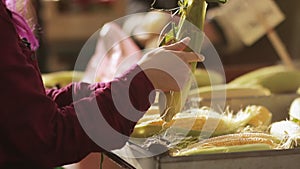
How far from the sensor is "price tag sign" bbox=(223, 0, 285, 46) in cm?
209

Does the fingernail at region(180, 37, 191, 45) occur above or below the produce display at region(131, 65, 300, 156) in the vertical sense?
above

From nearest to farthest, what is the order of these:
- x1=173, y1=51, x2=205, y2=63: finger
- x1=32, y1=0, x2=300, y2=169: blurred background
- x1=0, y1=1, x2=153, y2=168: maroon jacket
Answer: x1=0, y1=1, x2=153, y2=168: maroon jacket < x1=173, y1=51, x2=205, y2=63: finger < x1=32, y1=0, x2=300, y2=169: blurred background

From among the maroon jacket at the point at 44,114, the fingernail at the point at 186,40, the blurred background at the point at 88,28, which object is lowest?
the blurred background at the point at 88,28

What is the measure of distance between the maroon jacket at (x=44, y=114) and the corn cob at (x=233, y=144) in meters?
0.15

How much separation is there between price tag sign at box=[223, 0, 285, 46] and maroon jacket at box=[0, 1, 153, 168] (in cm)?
116

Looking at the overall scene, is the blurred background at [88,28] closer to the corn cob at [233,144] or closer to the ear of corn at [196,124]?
the ear of corn at [196,124]

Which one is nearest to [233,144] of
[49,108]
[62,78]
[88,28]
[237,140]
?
[237,140]

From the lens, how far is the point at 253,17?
2.12 m

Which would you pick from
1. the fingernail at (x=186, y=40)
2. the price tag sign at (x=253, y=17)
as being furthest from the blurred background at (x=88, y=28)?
the fingernail at (x=186, y=40)

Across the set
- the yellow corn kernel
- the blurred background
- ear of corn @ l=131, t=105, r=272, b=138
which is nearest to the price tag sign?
ear of corn @ l=131, t=105, r=272, b=138

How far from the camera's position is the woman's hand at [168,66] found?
101cm

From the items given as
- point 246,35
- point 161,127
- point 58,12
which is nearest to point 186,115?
point 161,127

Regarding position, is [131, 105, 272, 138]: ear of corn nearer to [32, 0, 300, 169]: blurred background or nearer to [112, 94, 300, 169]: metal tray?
[112, 94, 300, 169]: metal tray

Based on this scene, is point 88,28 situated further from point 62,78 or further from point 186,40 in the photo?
point 186,40
